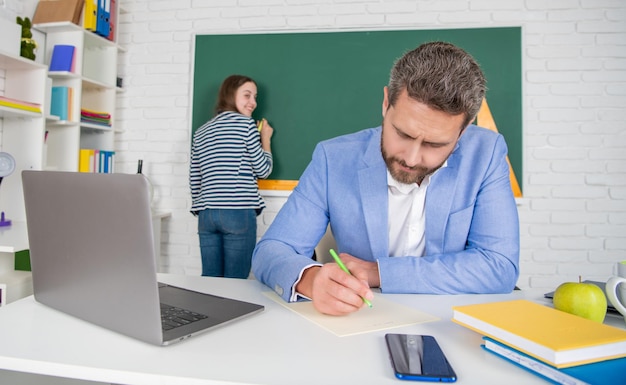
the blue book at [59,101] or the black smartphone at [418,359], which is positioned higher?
the blue book at [59,101]

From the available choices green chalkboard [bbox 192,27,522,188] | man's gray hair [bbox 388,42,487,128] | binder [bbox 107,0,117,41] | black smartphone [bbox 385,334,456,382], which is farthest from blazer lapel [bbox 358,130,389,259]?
binder [bbox 107,0,117,41]

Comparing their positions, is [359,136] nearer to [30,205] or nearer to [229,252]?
[30,205]

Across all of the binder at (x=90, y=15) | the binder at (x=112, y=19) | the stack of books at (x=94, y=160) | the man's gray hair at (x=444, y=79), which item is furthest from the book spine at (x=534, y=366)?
the binder at (x=112, y=19)

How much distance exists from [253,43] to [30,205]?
2.46 metres

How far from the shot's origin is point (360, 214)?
4.41 feet

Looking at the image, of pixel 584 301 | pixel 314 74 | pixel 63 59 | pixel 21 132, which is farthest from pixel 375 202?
pixel 63 59

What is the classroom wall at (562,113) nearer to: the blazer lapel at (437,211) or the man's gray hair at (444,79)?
the blazer lapel at (437,211)

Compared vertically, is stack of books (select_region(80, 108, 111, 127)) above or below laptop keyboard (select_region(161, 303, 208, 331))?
above

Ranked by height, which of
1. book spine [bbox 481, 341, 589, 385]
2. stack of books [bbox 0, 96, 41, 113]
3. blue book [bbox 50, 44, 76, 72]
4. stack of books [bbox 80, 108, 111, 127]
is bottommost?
book spine [bbox 481, 341, 589, 385]

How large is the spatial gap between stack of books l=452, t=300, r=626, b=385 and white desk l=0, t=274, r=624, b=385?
2 centimetres

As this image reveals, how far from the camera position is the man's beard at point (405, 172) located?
1.22 m

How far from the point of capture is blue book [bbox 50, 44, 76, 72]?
9.04ft

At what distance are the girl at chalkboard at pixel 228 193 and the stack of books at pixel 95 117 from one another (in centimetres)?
82

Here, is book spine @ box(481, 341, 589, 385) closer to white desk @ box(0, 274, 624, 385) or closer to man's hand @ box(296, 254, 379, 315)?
white desk @ box(0, 274, 624, 385)
